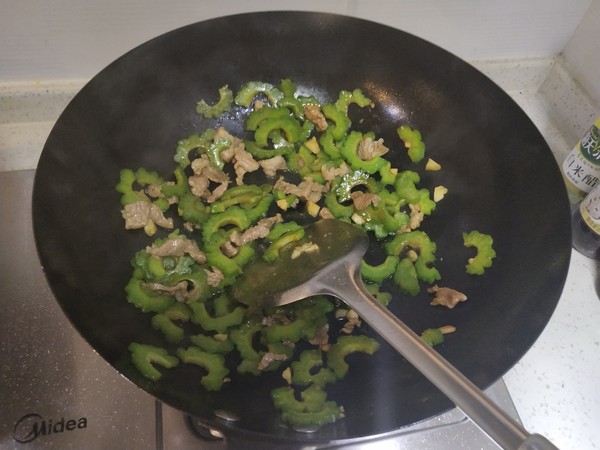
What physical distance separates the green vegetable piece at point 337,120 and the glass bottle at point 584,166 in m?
0.52

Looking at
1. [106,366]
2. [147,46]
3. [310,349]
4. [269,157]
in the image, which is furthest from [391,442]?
[147,46]

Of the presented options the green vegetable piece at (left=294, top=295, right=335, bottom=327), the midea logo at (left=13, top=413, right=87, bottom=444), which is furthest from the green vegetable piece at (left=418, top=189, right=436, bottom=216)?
the midea logo at (left=13, top=413, right=87, bottom=444)

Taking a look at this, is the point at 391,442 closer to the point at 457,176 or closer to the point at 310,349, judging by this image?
the point at 310,349

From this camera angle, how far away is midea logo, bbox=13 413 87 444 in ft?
2.98

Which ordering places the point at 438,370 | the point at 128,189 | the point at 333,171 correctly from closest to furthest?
the point at 438,370
the point at 128,189
the point at 333,171

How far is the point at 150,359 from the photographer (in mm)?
908

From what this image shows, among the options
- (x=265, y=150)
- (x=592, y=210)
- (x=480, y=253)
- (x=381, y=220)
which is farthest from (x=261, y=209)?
(x=592, y=210)

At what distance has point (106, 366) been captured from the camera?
986 millimetres

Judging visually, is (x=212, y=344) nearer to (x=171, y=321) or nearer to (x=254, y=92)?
(x=171, y=321)

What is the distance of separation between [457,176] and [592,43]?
545 millimetres

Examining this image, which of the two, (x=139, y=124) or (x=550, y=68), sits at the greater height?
(x=550, y=68)

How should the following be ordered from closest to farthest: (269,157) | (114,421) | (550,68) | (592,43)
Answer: (114,421) < (269,157) < (592,43) < (550,68)

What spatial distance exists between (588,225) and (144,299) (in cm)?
94

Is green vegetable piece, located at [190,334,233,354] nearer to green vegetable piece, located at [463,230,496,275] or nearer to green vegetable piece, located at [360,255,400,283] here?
green vegetable piece, located at [360,255,400,283]
